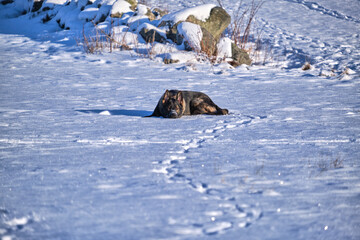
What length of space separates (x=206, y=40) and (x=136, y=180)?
929 centimetres

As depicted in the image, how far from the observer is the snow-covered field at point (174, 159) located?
2010 mm

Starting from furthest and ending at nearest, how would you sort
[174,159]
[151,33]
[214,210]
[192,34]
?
1. [151,33]
2. [192,34]
3. [174,159]
4. [214,210]

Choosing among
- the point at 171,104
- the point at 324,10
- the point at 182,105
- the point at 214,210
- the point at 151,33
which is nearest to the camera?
the point at 214,210

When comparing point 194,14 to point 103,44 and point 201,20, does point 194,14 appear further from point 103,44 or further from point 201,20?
point 103,44

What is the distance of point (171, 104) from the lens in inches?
215

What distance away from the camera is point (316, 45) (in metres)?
13.8

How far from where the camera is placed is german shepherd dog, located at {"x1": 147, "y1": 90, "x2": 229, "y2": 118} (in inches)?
216

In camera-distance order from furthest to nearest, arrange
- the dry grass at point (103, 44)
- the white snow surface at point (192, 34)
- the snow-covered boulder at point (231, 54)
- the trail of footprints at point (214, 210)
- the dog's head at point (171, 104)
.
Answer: the dry grass at point (103, 44)
the snow-covered boulder at point (231, 54)
the white snow surface at point (192, 34)
the dog's head at point (171, 104)
the trail of footprints at point (214, 210)

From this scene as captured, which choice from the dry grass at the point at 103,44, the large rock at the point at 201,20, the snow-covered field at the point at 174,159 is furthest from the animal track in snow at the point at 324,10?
the dry grass at the point at 103,44

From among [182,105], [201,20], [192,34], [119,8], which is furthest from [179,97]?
[119,8]

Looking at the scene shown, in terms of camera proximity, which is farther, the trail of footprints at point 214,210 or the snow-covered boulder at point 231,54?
the snow-covered boulder at point 231,54

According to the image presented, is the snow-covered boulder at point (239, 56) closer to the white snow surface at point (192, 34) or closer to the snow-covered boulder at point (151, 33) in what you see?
the white snow surface at point (192, 34)

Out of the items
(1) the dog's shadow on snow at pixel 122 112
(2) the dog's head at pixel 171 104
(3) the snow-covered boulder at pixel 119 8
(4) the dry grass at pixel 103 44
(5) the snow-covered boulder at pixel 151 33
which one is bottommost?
(1) the dog's shadow on snow at pixel 122 112

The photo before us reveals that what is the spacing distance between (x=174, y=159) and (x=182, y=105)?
251 cm
